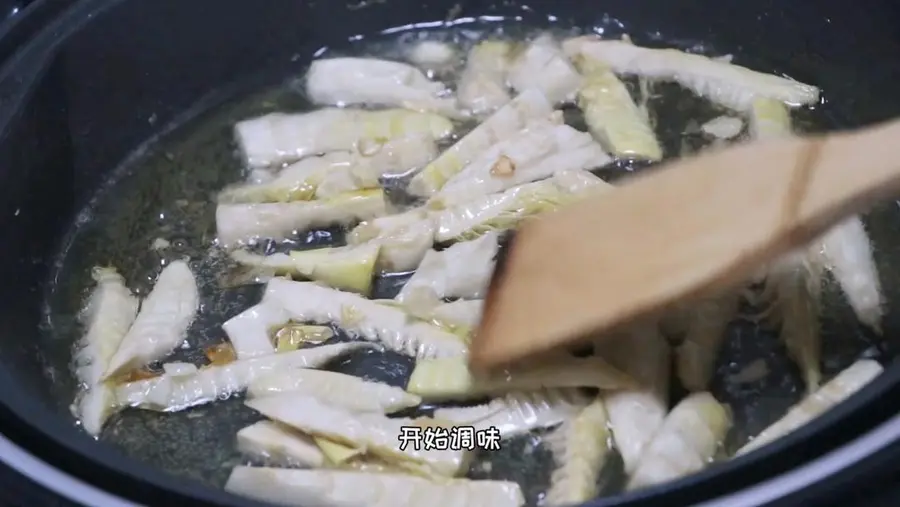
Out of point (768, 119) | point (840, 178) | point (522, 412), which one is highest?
point (840, 178)

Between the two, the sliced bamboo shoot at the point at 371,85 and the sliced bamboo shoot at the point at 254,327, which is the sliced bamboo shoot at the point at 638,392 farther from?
the sliced bamboo shoot at the point at 371,85

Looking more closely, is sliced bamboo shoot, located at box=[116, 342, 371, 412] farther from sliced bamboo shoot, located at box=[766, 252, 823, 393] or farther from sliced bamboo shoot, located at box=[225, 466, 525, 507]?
sliced bamboo shoot, located at box=[766, 252, 823, 393]

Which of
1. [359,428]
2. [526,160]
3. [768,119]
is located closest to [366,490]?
[359,428]

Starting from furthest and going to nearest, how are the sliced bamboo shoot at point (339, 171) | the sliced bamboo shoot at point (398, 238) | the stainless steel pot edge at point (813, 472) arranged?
the sliced bamboo shoot at point (339, 171) → the sliced bamboo shoot at point (398, 238) → the stainless steel pot edge at point (813, 472)

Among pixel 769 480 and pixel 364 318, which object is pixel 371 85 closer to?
pixel 364 318

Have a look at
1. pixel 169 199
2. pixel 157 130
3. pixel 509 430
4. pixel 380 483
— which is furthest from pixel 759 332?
pixel 157 130

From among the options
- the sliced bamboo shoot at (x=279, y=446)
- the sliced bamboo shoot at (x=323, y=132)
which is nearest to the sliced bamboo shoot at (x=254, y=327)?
the sliced bamboo shoot at (x=279, y=446)
